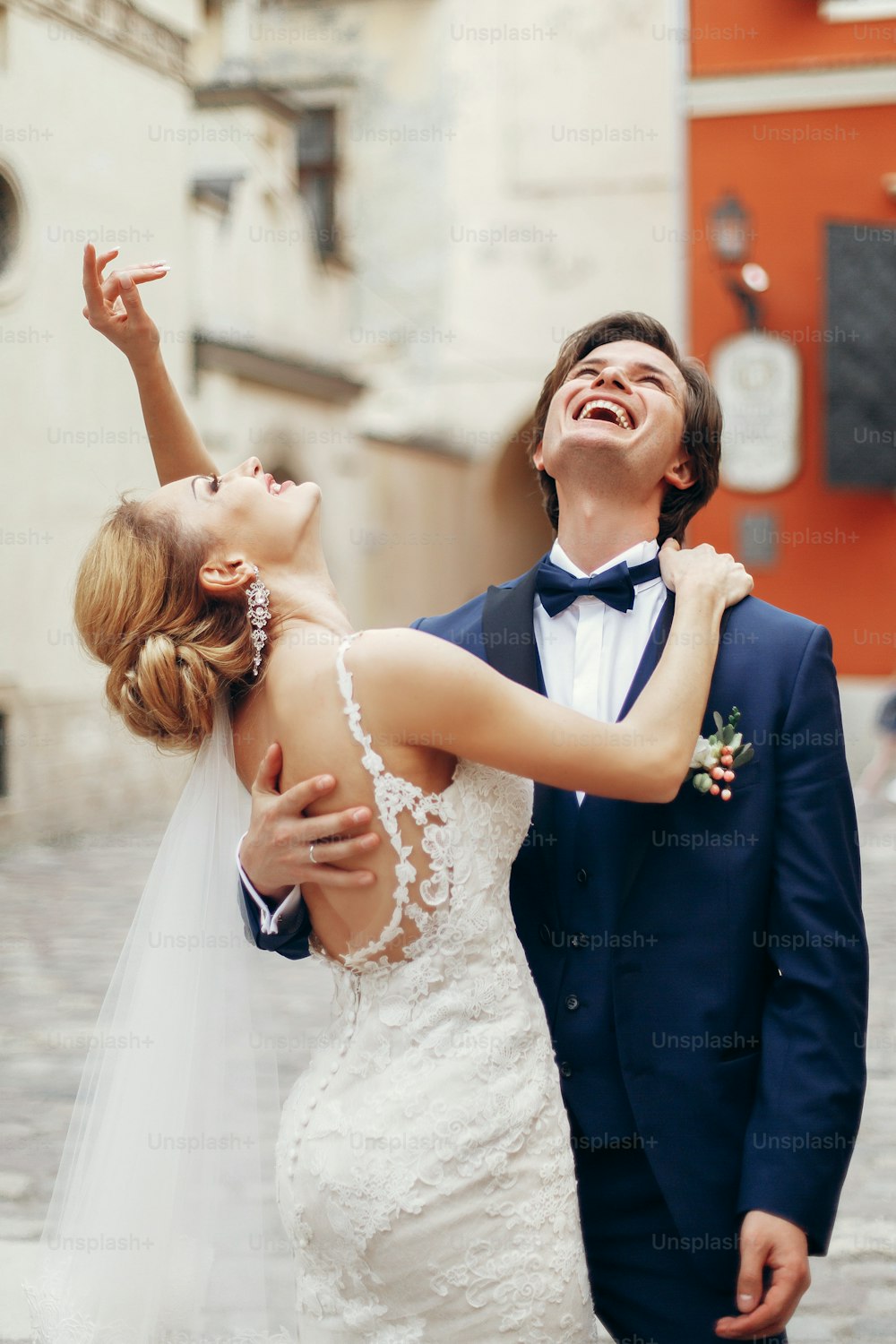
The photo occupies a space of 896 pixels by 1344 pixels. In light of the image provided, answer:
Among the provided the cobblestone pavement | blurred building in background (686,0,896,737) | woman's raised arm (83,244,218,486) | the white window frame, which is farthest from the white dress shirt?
the white window frame

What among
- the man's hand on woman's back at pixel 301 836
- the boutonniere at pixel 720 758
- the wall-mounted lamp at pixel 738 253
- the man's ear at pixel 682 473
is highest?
the wall-mounted lamp at pixel 738 253

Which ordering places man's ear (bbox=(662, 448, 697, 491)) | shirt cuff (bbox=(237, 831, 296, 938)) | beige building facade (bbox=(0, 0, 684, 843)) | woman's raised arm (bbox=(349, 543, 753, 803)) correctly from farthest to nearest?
beige building facade (bbox=(0, 0, 684, 843)), man's ear (bbox=(662, 448, 697, 491)), shirt cuff (bbox=(237, 831, 296, 938)), woman's raised arm (bbox=(349, 543, 753, 803))

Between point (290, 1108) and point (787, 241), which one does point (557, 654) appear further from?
point (787, 241)

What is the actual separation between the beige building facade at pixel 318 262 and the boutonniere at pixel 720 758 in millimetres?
8941

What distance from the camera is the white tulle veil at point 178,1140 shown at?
93.0 inches

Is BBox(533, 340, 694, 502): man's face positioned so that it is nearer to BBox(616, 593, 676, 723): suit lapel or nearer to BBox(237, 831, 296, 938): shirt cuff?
BBox(616, 593, 676, 723): suit lapel

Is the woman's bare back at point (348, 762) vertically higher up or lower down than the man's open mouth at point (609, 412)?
lower down

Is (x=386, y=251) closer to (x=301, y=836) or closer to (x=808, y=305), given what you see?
(x=808, y=305)

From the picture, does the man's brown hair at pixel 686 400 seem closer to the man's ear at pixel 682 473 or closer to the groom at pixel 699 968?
the man's ear at pixel 682 473

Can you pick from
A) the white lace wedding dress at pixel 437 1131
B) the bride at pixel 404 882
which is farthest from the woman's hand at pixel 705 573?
the white lace wedding dress at pixel 437 1131

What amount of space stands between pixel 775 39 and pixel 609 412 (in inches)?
458

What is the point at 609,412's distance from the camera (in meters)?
2.48

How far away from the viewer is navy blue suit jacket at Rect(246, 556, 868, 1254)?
7.20 feet

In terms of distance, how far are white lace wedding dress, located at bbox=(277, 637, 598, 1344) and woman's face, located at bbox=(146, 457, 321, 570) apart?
275mm
